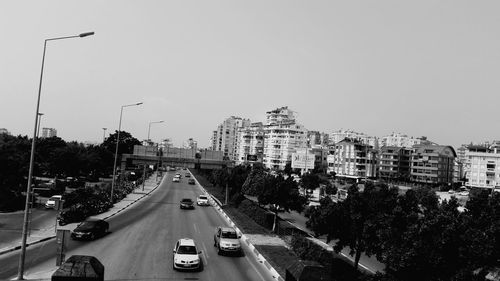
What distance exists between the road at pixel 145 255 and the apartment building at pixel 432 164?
10643cm

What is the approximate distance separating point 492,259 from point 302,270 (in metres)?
7.08

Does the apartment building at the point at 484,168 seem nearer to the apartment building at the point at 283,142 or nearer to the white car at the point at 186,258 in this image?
the apartment building at the point at 283,142

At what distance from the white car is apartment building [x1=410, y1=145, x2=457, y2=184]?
12087 cm

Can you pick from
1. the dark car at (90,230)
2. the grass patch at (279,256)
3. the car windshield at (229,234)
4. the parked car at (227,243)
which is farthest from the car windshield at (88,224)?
the grass patch at (279,256)

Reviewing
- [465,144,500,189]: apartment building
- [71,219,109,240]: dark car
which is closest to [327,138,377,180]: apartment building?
[465,144,500,189]: apartment building

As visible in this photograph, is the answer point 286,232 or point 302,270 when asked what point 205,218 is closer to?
point 286,232

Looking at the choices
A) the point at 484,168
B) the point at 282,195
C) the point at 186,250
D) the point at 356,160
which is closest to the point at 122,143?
the point at 356,160

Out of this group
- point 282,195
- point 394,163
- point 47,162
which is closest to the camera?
point 282,195

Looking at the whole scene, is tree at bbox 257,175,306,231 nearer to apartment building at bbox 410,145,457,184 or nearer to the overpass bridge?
the overpass bridge

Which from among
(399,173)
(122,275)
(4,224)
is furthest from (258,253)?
(399,173)

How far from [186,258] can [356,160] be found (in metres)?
126

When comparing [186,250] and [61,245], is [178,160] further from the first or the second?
[61,245]

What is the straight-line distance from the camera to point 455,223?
13578mm

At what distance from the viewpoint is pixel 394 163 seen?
139375mm
